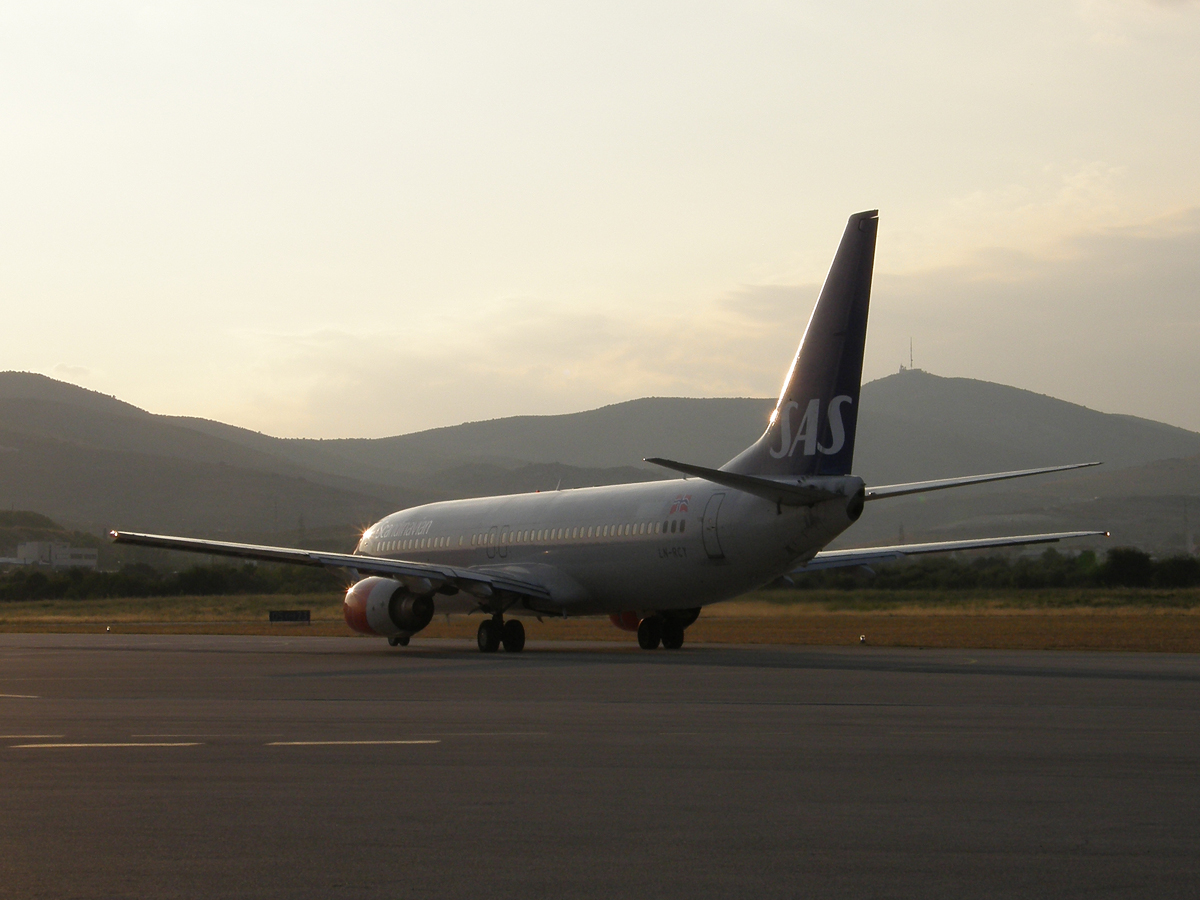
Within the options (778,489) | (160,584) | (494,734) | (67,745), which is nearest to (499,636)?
(778,489)

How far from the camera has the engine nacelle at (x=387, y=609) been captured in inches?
1277

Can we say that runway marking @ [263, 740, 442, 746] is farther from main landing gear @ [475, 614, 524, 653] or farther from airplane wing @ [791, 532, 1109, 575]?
airplane wing @ [791, 532, 1109, 575]

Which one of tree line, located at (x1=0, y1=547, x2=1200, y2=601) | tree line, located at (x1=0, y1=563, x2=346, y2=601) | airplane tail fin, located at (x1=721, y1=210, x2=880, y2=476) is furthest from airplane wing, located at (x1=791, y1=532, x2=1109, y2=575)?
tree line, located at (x1=0, y1=563, x2=346, y2=601)

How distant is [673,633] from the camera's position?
105 ft

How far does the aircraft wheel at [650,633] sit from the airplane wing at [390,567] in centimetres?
225

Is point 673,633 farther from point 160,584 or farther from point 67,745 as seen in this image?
point 160,584

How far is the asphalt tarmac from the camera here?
6656 mm

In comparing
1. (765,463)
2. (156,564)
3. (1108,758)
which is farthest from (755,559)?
(156,564)

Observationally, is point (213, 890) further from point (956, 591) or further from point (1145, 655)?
point (956, 591)

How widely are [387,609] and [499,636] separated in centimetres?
284

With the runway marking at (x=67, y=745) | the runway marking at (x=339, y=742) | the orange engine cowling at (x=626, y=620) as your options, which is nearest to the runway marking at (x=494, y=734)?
the runway marking at (x=339, y=742)

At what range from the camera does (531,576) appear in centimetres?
3306

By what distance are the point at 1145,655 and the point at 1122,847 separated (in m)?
21.0

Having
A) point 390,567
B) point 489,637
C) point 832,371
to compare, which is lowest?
point 489,637
